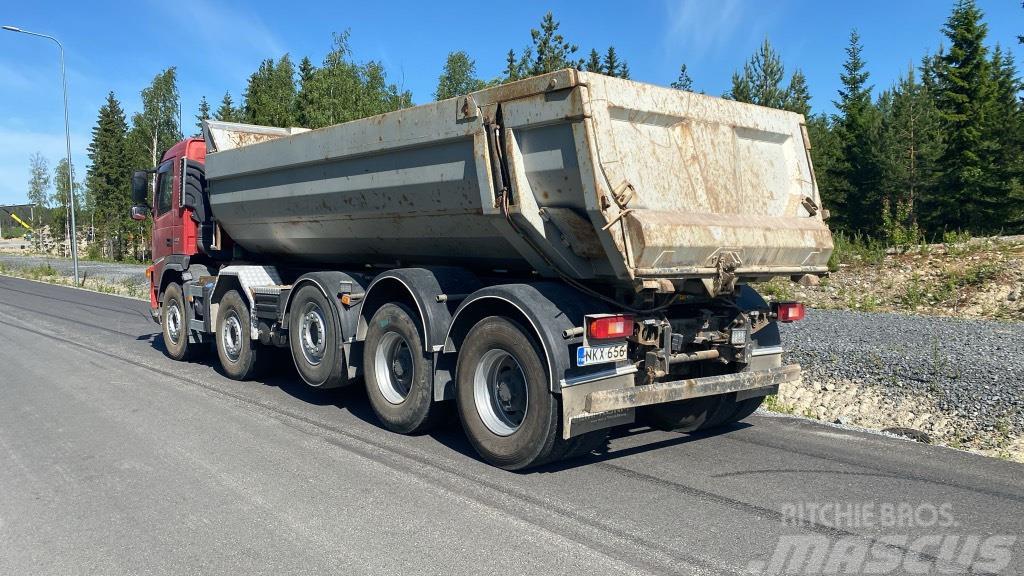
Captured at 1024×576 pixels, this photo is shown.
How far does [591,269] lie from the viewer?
556 centimetres

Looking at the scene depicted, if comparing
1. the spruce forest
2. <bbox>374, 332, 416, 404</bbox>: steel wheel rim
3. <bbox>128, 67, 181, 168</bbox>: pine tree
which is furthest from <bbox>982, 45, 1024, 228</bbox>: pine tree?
<bbox>128, 67, 181, 168</bbox>: pine tree

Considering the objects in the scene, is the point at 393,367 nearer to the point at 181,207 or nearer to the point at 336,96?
the point at 181,207

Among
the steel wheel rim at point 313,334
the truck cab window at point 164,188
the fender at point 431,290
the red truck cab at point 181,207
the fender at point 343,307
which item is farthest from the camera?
the truck cab window at point 164,188

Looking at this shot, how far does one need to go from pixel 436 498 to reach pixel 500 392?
1.10 meters

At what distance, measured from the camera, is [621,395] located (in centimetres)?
520

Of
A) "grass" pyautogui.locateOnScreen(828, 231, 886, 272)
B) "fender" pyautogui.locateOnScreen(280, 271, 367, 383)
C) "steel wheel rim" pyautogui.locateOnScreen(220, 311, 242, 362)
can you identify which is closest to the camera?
"fender" pyautogui.locateOnScreen(280, 271, 367, 383)

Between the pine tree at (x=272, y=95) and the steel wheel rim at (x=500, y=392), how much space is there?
3219 cm

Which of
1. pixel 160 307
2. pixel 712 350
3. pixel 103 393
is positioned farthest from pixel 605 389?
pixel 160 307

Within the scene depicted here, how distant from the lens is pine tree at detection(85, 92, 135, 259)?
58.4m

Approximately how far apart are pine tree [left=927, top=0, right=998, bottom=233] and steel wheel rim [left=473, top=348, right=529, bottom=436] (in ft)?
112

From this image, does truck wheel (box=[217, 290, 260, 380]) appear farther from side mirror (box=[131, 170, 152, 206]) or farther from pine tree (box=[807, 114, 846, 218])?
pine tree (box=[807, 114, 846, 218])

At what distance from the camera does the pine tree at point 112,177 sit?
58406 millimetres

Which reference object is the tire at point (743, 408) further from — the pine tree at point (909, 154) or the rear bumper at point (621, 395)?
the pine tree at point (909, 154)

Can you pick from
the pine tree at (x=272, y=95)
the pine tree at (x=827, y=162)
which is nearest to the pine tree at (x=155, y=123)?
the pine tree at (x=272, y=95)
